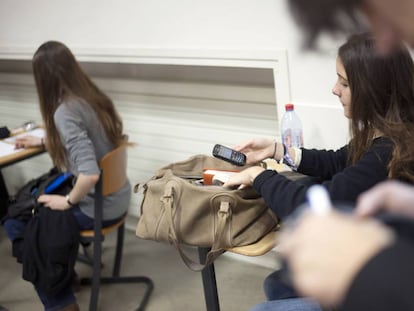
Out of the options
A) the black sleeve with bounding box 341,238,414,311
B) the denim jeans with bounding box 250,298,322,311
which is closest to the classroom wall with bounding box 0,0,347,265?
the denim jeans with bounding box 250,298,322,311

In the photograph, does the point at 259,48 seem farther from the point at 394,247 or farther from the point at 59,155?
the point at 394,247

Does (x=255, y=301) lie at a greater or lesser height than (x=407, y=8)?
lesser

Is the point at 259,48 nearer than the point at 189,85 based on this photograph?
Yes

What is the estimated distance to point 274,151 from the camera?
1.52 m

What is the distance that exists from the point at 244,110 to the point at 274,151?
2.03 feet

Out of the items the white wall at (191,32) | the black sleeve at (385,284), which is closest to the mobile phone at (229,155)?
the white wall at (191,32)

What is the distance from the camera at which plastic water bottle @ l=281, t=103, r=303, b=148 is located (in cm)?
181

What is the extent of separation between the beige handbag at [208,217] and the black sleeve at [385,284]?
0.88m

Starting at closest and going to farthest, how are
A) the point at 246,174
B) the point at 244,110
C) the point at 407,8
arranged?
the point at 407,8, the point at 246,174, the point at 244,110

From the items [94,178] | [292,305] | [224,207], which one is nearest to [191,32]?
[94,178]

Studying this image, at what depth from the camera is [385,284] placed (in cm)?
41

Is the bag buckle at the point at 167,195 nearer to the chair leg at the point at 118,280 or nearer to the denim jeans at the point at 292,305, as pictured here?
the denim jeans at the point at 292,305

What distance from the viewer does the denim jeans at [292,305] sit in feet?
4.00

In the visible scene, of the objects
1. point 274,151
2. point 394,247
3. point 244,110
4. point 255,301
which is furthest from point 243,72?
point 394,247
